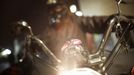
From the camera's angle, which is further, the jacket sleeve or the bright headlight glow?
the jacket sleeve

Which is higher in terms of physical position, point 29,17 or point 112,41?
point 29,17

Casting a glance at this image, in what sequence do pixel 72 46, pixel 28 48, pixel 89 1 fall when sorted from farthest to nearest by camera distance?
pixel 89 1
pixel 28 48
pixel 72 46

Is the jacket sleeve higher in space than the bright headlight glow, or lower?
higher

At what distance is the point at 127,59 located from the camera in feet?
8.04

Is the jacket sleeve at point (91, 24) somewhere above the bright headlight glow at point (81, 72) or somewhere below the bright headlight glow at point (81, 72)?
above

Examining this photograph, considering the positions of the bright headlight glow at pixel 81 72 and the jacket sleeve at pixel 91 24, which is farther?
the jacket sleeve at pixel 91 24

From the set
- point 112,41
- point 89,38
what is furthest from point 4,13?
point 112,41

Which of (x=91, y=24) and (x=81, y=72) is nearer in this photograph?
(x=81, y=72)

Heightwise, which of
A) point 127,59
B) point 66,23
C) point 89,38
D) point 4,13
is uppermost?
point 4,13

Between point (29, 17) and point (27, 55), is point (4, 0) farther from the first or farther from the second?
point (27, 55)

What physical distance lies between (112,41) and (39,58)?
1287mm

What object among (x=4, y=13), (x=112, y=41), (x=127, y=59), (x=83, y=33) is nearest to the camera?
(x=127, y=59)

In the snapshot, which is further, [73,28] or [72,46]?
[73,28]

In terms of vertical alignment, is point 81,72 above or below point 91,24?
below
